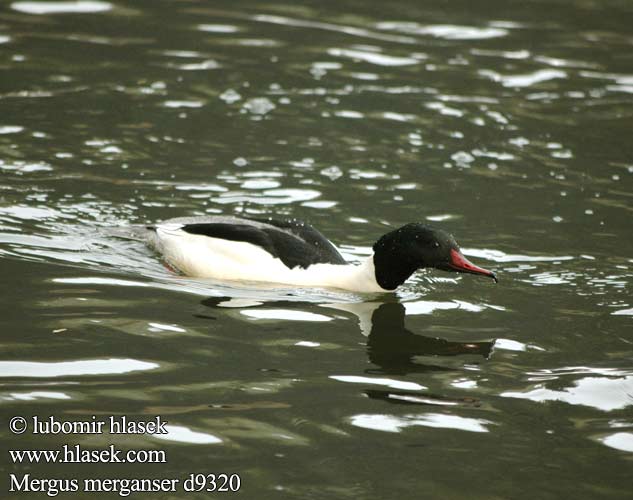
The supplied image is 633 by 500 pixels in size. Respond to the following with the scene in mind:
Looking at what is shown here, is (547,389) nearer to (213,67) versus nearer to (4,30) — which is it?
(213,67)

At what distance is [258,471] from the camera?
5633mm

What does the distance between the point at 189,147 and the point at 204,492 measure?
7275 mm

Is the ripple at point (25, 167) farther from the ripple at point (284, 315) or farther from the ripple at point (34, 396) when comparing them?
the ripple at point (34, 396)

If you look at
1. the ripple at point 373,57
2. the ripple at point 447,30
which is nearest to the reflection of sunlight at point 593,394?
the ripple at point 373,57

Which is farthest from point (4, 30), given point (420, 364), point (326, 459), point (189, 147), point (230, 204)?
point (326, 459)

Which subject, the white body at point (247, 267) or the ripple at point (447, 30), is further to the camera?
the ripple at point (447, 30)

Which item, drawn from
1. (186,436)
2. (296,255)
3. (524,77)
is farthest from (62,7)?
(186,436)

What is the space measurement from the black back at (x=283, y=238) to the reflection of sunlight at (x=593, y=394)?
2.73 m

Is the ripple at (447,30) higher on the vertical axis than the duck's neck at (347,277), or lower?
higher

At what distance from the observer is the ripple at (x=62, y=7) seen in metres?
16.8

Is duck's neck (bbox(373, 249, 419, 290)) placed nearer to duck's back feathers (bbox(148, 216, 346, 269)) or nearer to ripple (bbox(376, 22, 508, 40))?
duck's back feathers (bbox(148, 216, 346, 269))

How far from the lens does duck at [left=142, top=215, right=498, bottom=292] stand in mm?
8750

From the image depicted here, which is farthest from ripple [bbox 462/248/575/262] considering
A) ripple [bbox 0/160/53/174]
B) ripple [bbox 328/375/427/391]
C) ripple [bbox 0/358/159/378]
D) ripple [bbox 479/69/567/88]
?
ripple [bbox 479/69/567/88]

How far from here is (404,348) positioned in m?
7.61
